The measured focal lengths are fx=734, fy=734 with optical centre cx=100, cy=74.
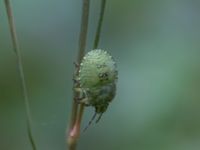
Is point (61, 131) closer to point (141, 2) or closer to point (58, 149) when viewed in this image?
point (58, 149)

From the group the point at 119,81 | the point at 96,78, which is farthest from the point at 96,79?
the point at 119,81

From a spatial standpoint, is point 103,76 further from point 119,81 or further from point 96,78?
point 119,81

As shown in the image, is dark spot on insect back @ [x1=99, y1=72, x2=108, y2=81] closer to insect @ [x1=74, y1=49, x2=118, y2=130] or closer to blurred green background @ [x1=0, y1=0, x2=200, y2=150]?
insect @ [x1=74, y1=49, x2=118, y2=130]

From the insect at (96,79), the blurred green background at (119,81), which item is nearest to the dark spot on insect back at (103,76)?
the insect at (96,79)

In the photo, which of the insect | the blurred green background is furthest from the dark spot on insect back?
the blurred green background

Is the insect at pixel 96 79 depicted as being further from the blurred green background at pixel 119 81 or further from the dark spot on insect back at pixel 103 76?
the blurred green background at pixel 119 81

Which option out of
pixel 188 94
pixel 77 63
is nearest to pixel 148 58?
pixel 188 94
